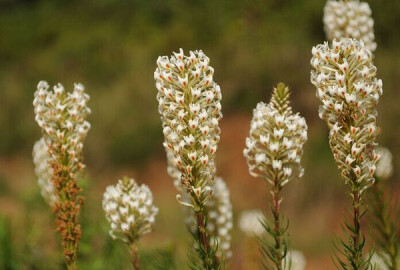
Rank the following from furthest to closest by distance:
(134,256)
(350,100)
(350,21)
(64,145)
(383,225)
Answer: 1. (350,21)
2. (383,225)
3. (134,256)
4. (64,145)
5. (350,100)

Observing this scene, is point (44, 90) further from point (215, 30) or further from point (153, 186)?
point (215, 30)

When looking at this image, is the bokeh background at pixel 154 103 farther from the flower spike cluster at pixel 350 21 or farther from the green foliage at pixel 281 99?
the flower spike cluster at pixel 350 21

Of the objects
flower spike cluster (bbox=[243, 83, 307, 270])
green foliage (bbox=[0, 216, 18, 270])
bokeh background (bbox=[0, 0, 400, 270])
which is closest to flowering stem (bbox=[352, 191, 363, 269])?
flower spike cluster (bbox=[243, 83, 307, 270])

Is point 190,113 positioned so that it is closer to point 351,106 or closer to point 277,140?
point 277,140

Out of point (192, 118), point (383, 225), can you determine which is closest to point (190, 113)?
point (192, 118)

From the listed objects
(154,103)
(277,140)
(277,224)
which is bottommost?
(277,224)

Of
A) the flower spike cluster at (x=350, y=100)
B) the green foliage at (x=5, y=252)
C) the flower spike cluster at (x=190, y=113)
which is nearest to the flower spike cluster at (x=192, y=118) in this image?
the flower spike cluster at (x=190, y=113)

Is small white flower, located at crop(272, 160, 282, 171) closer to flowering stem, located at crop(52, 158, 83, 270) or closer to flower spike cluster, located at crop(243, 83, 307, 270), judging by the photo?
flower spike cluster, located at crop(243, 83, 307, 270)
